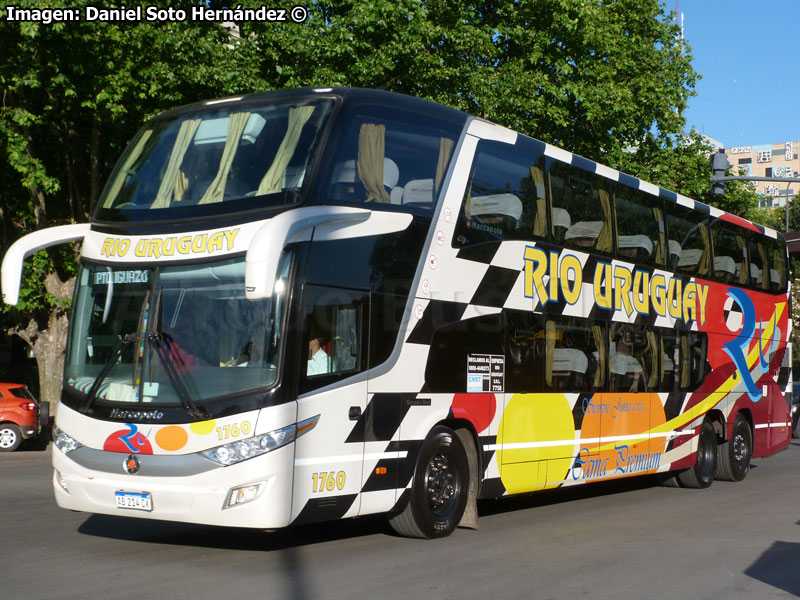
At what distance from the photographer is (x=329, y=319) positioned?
8.78m

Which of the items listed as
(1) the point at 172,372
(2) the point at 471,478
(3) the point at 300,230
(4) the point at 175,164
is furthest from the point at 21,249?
(2) the point at 471,478

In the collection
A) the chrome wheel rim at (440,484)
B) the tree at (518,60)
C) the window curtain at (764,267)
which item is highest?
the tree at (518,60)

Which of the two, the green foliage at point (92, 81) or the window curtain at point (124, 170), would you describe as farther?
the green foliage at point (92, 81)

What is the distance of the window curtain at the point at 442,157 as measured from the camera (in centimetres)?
1023

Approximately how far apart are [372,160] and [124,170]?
2.35 meters

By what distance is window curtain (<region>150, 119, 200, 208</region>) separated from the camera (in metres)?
9.12

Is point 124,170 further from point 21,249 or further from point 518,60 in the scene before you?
point 518,60

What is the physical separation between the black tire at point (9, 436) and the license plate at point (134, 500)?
15.9m

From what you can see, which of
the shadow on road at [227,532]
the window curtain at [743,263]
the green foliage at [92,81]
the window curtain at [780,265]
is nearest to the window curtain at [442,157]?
the shadow on road at [227,532]

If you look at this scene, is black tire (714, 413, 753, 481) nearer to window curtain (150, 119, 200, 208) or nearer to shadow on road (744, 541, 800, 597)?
shadow on road (744, 541, 800, 597)

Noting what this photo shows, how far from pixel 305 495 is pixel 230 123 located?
3452mm

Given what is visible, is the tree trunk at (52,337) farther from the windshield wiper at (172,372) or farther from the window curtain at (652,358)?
the windshield wiper at (172,372)

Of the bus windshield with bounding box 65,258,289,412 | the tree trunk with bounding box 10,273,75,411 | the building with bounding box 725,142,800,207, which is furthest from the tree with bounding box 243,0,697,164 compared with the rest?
the building with bounding box 725,142,800,207

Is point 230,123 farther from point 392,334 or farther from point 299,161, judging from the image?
point 392,334
